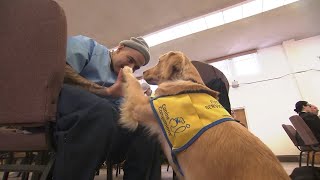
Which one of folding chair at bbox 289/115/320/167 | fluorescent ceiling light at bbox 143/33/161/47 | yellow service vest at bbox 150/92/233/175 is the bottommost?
folding chair at bbox 289/115/320/167

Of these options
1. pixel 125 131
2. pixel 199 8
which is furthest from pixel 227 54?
pixel 125 131

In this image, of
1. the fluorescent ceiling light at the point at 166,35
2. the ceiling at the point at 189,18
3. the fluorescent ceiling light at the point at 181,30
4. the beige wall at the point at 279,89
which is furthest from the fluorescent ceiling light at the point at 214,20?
the beige wall at the point at 279,89

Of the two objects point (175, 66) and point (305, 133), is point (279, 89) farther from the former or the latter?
point (175, 66)

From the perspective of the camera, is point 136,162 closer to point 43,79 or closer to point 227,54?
point 43,79

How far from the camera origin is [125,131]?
1.57 metres

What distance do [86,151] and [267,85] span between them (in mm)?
8039

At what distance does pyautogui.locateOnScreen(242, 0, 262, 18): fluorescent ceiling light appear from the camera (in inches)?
210

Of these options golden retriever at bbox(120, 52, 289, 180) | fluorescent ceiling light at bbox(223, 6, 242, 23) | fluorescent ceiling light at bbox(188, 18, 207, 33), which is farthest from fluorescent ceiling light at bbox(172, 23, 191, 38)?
golden retriever at bbox(120, 52, 289, 180)

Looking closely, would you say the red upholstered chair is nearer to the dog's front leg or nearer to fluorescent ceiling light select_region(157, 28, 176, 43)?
the dog's front leg

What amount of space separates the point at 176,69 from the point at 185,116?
61 centimetres

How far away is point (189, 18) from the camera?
222 inches

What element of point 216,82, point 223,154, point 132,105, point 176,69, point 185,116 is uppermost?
point 176,69

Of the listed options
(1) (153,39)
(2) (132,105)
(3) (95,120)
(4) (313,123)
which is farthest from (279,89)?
(3) (95,120)

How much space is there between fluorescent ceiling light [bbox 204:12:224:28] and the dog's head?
4.29 m
